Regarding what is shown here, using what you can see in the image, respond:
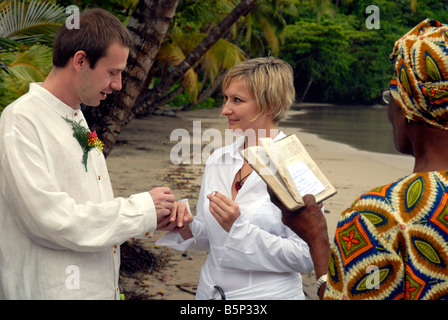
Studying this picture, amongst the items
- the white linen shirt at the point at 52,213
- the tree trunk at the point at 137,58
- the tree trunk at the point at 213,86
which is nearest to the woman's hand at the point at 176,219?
the white linen shirt at the point at 52,213

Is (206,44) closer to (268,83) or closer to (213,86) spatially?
(268,83)

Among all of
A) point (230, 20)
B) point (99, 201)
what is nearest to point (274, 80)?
point (99, 201)

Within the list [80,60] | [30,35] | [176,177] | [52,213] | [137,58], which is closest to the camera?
[52,213]

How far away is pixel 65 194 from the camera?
2.18 metres

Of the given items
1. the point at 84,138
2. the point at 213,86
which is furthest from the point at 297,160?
the point at 213,86

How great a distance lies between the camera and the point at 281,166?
2.37m

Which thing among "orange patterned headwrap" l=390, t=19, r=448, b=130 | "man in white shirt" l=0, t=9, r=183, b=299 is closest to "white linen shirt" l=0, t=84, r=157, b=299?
"man in white shirt" l=0, t=9, r=183, b=299

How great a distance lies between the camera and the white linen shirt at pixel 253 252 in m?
2.79

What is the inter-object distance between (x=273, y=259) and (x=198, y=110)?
119 ft

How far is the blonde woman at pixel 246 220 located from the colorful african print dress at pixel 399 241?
3.93ft

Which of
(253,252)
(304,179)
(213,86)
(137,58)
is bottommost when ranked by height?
(213,86)

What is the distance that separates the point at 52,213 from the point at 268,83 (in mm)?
1494

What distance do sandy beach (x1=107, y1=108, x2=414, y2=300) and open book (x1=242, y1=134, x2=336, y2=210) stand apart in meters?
3.54

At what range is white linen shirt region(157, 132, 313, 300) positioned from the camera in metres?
2.79
